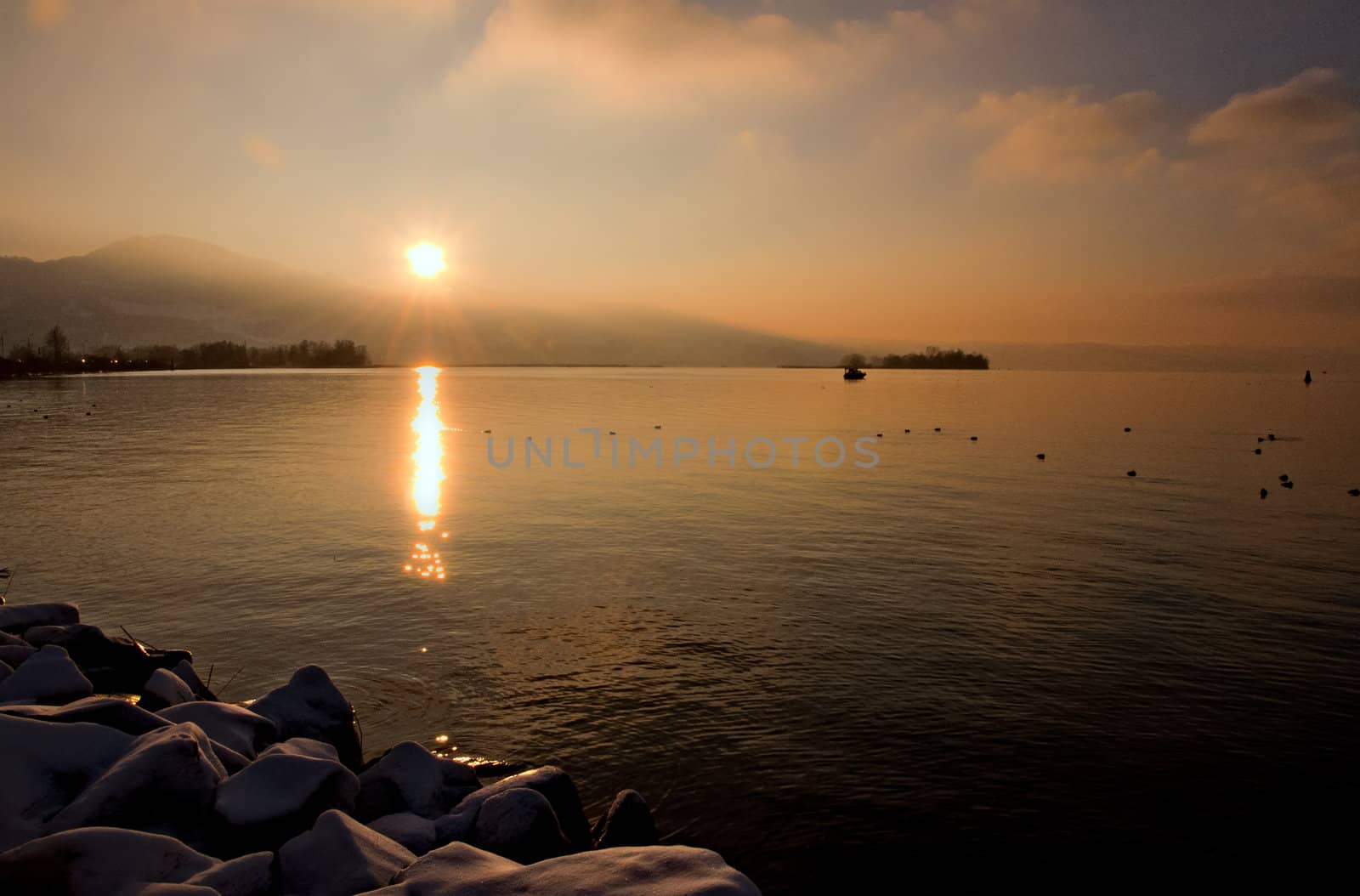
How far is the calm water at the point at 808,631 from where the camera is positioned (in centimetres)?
984

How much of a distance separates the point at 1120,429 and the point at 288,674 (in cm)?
7197

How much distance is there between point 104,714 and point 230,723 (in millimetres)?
1243

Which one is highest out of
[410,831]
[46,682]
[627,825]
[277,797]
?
[46,682]

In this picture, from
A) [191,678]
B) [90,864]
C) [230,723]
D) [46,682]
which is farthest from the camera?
[191,678]

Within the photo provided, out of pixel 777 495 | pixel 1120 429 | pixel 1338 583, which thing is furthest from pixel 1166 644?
pixel 1120 429

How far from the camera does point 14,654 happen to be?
1084 cm

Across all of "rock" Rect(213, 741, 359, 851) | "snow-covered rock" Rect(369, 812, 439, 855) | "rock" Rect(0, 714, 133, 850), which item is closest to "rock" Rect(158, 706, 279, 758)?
"rock" Rect(213, 741, 359, 851)

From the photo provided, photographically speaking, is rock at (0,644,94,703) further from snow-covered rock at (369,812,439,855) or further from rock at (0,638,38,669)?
snow-covered rock at (369,812,439,855)

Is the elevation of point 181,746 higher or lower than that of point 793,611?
higher

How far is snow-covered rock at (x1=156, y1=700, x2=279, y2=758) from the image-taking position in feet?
29.3

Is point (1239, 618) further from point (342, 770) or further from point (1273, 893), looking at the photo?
point (342, 770)

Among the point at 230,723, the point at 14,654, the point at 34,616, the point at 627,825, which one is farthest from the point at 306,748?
the point at 34,616

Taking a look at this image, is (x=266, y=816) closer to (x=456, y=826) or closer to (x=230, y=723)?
(x=456, y=826)

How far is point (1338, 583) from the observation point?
782 inches
